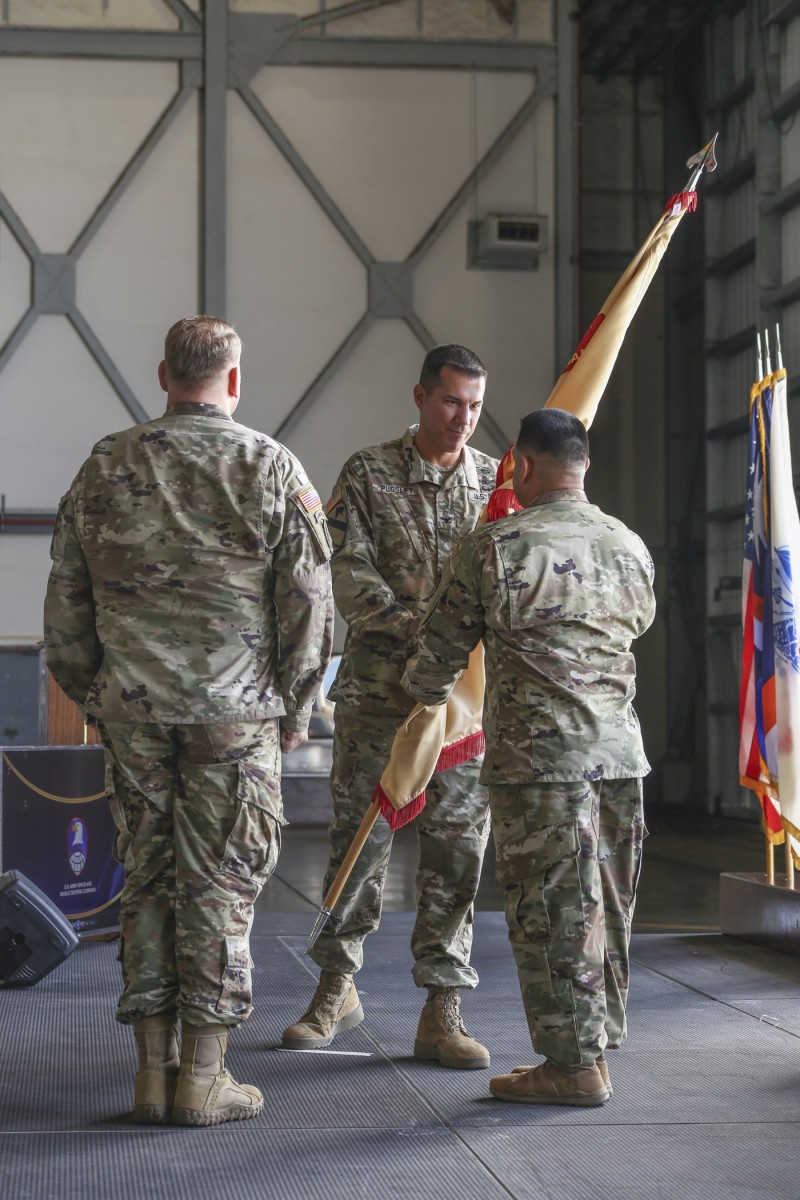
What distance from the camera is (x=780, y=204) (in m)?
11.5

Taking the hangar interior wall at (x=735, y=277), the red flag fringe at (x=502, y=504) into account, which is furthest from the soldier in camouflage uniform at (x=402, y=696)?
the hangar interior wall at (x=735, y=277)

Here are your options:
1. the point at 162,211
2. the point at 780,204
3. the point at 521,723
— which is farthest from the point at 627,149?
the point at 521,723

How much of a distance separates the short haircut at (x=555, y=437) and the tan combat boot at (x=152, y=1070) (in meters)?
1.43

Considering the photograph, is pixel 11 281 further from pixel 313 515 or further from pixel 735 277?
pixel 313 515

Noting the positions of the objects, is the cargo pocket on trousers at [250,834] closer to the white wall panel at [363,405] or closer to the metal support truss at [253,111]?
the white wall panel at [363,405]

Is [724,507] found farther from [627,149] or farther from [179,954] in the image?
[179,954]

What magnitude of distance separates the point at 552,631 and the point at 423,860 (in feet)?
2.75

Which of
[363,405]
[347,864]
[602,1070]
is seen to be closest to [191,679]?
[347,864]

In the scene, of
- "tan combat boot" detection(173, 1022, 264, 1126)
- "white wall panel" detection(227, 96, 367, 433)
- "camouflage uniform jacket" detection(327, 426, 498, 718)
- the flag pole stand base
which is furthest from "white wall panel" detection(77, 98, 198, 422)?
"tan combat boot" detection(173, 1022, 264, 1126)

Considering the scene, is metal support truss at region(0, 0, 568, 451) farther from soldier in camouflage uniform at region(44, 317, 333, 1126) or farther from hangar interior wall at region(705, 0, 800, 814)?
soldier in camouflage uniform at region(44, 317, 333, 1126)

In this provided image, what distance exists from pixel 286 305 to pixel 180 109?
6.08ft

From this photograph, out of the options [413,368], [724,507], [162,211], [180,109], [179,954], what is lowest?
[179,954]

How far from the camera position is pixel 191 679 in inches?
109

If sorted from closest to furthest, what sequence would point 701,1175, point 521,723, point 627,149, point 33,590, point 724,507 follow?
point 701,1175
point 521,723
point 33,590
point 724,507
point 627,149
